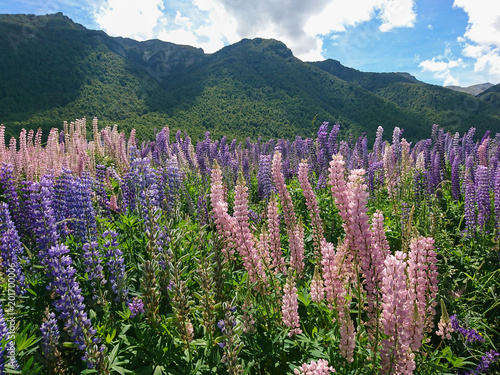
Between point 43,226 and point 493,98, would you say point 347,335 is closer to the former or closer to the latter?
point 43,226

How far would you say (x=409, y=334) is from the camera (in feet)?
6.90

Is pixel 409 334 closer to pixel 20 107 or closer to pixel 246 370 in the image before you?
pixel 246 370

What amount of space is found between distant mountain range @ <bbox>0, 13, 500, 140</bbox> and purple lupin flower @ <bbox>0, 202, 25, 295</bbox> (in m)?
64.1

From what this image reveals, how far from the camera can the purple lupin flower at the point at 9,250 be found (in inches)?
111

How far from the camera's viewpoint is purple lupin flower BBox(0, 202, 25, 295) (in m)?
2.81

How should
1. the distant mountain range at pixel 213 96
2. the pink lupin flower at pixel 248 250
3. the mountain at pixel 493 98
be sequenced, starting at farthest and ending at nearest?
the mountain at pixel 493 98 < the distant mountain range at pixel 213 96 < the pink lupin flower at pixel 248 250

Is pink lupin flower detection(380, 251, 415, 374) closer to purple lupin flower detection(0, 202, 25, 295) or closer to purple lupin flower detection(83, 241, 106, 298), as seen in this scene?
purple lupin flower detection(83, 241, 106, 298)

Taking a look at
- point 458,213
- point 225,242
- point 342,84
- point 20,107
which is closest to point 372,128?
point 342,84

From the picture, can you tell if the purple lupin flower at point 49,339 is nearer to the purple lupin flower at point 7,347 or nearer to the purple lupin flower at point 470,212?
the purple lupin flower at point 7,347

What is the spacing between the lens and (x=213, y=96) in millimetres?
104562

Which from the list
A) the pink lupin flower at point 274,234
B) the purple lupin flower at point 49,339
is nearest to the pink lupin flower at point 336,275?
the pink lupin flower at point 274,234

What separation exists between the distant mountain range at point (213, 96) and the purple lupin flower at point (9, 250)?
6406 centimetres

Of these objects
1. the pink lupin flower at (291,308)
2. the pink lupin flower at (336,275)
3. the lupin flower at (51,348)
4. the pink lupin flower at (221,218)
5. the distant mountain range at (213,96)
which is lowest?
the lupin flower at (51,348)

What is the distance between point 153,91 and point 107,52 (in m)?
36.0
